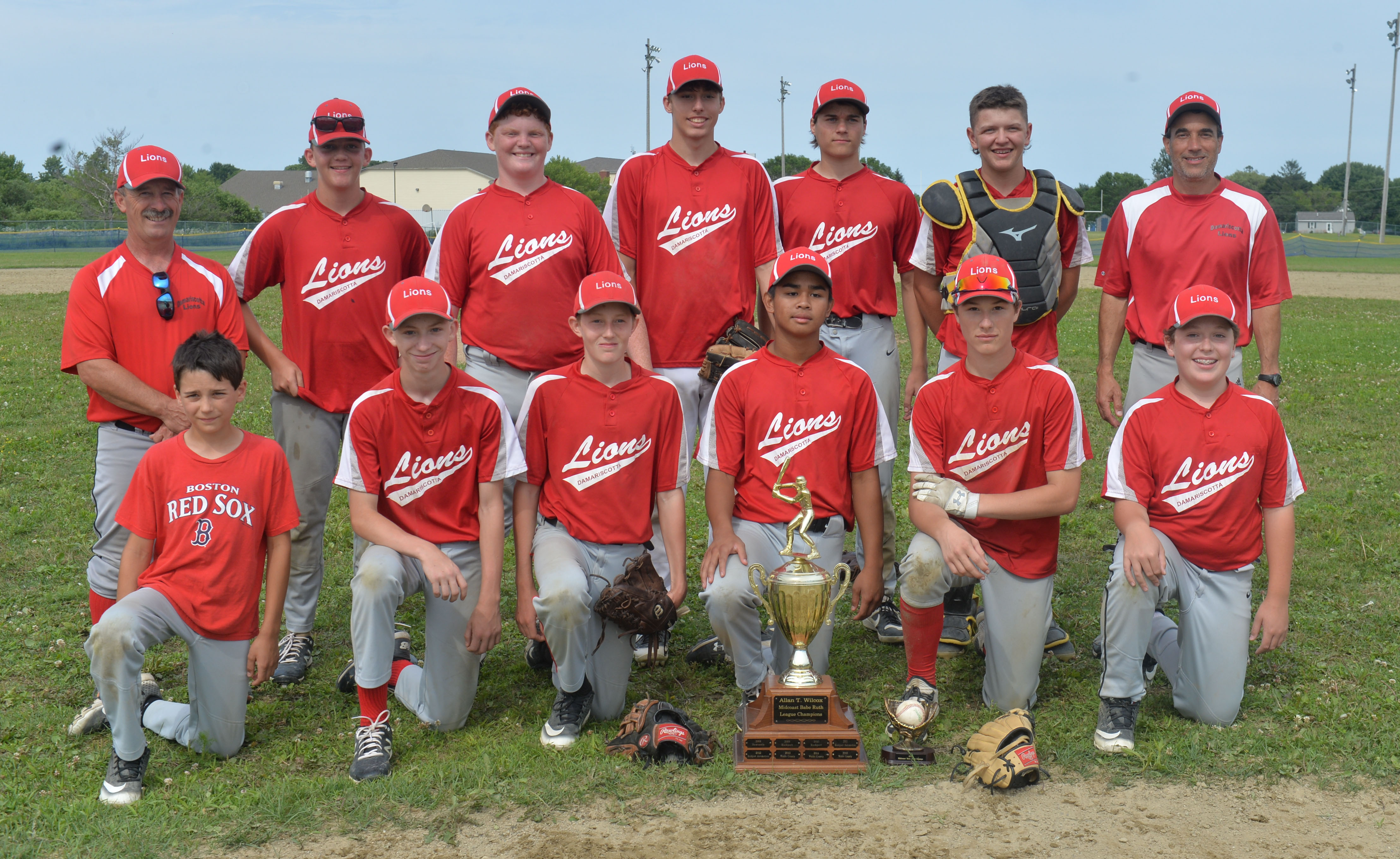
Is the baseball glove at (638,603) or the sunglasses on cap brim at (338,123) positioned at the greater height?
the sunglasses on cap brim at (338,123)

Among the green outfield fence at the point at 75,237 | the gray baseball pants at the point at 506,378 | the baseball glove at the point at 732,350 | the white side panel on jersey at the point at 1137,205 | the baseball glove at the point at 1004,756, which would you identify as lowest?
the baseball glove at the point at 1004,756

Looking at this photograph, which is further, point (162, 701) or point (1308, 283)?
point (1308, 283)

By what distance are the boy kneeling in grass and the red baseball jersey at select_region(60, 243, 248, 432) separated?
150 inches

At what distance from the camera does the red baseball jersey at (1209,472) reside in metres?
4.34

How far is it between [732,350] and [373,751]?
234 centimetres

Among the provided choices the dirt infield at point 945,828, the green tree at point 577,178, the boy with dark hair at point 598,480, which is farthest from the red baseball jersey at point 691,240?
the green tree at point 577,178

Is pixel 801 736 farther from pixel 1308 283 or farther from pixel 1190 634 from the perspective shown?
pixel 1308 283

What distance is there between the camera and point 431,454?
14.5 ft

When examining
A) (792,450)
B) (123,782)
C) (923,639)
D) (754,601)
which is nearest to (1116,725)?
(923,639)

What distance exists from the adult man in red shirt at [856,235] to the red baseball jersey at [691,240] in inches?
8.3

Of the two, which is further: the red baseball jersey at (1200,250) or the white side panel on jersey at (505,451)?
the red baseball jersey at (1200,250)

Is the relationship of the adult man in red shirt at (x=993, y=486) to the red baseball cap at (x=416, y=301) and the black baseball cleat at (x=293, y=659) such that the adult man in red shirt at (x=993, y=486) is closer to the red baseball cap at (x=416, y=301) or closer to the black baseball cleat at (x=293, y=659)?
the red baseball cap at (x=416, y=301)

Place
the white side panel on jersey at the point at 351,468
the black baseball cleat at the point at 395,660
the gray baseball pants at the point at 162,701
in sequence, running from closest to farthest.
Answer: the gray baseball pants at the point at 162,701 → the white side panel on jersey at the point at 351,468 → the black baseball cleat at the point at 395,660

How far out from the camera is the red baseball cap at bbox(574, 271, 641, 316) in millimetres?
4359
